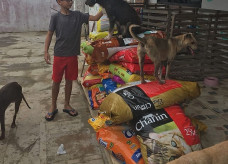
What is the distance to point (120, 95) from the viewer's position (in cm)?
266

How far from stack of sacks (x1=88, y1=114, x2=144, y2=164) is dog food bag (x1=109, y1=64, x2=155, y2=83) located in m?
A: 0.93

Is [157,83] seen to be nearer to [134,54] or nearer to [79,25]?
[134,54]

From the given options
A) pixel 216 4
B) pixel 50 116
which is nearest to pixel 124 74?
pixel 50 116

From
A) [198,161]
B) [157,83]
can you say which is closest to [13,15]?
[157,83]

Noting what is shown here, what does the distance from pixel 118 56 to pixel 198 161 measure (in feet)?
8.20

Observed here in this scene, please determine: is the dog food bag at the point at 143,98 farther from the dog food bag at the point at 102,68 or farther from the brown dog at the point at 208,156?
the dog food bag at the point at 102,68

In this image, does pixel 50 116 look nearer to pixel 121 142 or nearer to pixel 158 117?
pixel 121 142

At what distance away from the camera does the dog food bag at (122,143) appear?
95.1 inches

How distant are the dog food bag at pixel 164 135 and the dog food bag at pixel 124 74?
1.01 m

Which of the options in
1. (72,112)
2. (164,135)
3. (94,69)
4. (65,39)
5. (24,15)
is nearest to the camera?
(164,135)

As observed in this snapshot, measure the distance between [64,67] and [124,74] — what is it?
0.96 meters

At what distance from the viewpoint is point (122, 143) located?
2.55 metres

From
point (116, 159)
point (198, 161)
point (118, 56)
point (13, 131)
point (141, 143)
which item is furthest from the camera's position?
point (118, 56)

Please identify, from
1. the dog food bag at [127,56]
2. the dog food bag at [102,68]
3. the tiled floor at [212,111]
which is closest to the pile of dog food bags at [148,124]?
the tiled floor at [212,111]
